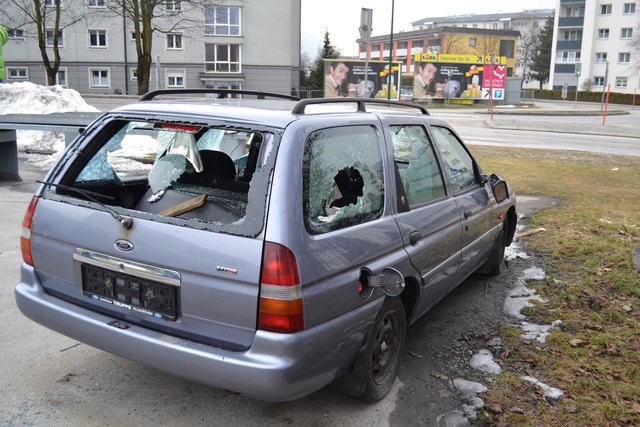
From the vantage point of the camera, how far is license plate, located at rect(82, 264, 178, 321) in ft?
9.58

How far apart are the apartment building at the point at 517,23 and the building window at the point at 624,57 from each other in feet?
89.2

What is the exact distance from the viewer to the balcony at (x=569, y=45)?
8301 cm

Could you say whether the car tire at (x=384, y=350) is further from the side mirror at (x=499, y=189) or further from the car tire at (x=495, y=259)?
the car tire at (x=495, y=259)

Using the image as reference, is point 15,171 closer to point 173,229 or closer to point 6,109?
point 6,109

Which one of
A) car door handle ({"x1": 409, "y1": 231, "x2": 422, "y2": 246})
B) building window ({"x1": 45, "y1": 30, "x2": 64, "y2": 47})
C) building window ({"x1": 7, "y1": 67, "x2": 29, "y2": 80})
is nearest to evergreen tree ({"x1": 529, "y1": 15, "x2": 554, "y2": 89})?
building window ({"x1": 45, "y1": 30, "x2": 64, "y2": 47})

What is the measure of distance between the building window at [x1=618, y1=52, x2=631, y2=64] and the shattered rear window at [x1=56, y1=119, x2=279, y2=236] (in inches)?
3232

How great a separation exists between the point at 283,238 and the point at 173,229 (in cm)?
59

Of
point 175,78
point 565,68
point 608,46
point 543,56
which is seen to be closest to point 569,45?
point 565,68

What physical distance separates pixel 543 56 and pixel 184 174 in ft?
338

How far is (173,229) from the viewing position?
289cm

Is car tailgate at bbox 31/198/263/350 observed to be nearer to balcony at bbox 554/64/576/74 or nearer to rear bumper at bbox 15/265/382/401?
rear bumper at bbox 15/265/382/401

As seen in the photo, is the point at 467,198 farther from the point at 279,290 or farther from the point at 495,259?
the point at 279,290

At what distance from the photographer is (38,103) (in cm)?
1564

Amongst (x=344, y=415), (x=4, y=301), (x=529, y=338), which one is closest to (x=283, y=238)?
(x=344, y=415)
